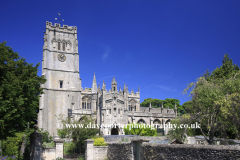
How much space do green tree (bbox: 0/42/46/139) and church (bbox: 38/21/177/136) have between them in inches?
832

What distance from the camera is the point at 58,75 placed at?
147 ft

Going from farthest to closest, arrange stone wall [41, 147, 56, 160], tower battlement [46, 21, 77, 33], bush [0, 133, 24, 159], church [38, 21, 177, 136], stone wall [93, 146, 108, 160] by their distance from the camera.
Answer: tower battlement [46, 21, 77, 33] → church [38, 21, 177, 136] → stone wall [93, 146, 108, 160] → stone wall [41, 147, 56, 160] → bush [0, 133, 24, 159]

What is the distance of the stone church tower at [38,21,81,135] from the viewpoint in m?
41.7

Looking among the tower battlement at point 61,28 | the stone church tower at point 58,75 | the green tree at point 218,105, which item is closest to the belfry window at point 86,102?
the stone church tower at point 58,75

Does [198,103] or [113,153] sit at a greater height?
[198,103]

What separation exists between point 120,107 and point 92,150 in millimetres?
21342

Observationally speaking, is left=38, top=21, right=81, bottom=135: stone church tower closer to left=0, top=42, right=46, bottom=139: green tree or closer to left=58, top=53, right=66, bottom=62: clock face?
left=58, top=53, right=66, bottom=62: clock face

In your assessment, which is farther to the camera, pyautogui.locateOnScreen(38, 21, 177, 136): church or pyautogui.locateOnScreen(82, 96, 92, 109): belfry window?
pyautogui.locateOnScreen(82, 96, 92, 109): belfry window

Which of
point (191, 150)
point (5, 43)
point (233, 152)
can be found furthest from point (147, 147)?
point (5, 43)

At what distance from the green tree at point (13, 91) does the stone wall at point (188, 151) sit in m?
9.30

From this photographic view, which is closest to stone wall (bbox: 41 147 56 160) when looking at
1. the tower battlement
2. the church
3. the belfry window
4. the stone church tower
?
the church

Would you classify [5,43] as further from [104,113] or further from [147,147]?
[104,113]

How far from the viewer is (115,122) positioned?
37.7 metres

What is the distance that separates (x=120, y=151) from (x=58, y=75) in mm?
32745
